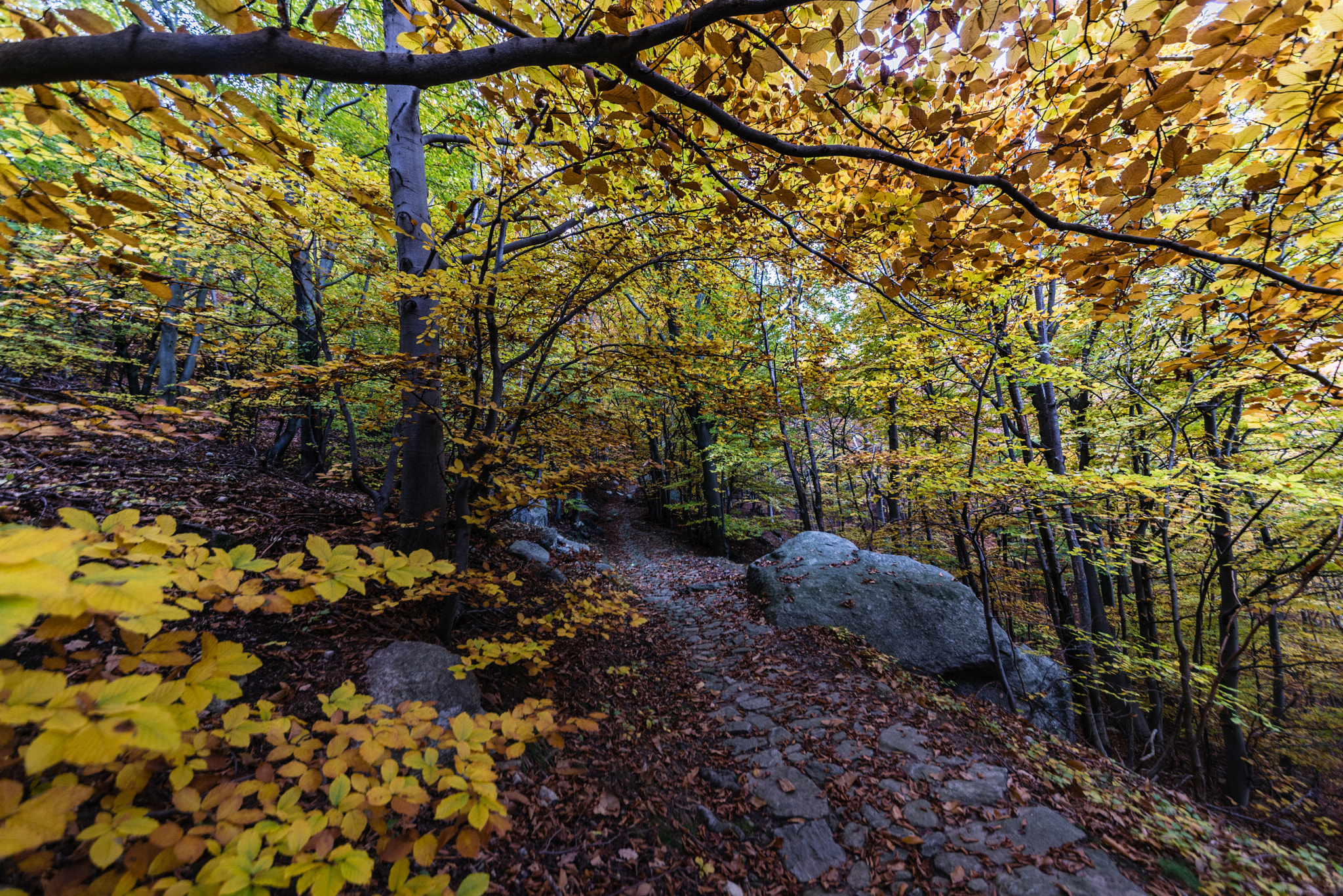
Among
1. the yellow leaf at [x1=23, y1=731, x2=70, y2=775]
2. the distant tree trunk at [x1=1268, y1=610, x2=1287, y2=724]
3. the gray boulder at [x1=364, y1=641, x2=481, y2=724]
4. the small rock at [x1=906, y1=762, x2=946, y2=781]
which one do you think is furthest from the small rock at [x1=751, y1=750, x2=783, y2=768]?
the distant tree trunk at [x1=1268, y1=610, x2=1287, y2=724]

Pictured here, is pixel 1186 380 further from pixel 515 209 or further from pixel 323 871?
pixel 323 871

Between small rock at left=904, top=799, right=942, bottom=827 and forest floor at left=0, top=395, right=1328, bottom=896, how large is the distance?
2 cm

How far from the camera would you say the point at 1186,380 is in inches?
279

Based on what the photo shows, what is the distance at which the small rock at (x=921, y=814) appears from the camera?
3173 millimetres

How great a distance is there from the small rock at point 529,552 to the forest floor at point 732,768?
2.22m

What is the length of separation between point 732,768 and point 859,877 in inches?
44.8

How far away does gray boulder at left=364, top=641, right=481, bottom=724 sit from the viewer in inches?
126

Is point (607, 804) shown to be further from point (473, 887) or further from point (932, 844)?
point (932, 844)

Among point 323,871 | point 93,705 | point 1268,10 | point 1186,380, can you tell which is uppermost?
point 1268,10

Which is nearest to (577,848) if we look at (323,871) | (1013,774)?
(323,871)

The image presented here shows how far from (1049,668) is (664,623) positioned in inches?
227

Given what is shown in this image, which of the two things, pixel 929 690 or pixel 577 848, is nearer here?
pixel 577 848

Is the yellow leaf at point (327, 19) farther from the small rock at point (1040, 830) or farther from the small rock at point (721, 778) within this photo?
the small rock at point (1040, 830)

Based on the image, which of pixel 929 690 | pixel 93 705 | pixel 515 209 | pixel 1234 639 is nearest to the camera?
pixel 93 705
